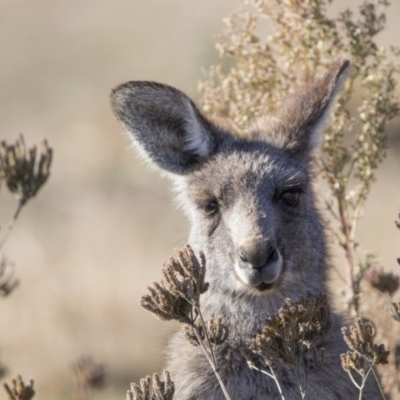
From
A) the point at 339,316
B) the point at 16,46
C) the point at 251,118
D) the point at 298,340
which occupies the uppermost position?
the point at 16,46

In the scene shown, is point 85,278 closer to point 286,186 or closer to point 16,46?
point 286,186

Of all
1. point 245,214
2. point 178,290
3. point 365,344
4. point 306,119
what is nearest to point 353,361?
point 365,344

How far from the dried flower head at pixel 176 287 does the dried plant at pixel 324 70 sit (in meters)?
3.32

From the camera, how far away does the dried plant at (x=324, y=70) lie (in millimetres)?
8320

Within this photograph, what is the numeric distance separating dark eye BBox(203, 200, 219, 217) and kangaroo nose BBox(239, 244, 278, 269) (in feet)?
2.68

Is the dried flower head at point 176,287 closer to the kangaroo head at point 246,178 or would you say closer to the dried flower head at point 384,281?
the kangaroo head at point 246,178

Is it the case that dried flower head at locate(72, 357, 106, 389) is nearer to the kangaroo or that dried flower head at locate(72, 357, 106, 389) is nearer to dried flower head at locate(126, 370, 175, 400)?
the kangaroo

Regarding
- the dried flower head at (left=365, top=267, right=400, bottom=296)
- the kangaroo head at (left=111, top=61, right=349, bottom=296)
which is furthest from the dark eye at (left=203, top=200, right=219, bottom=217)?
the dried flower head at (left=365, top=267, right=400, bottom=296)

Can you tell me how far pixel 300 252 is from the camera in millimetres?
6711

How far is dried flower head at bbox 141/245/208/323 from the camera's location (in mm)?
4914

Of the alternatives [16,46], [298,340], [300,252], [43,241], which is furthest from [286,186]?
[16,46]

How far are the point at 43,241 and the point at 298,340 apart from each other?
12602mm

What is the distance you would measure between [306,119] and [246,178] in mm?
823

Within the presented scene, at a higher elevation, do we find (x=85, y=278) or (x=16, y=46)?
(x=16, y=46)
